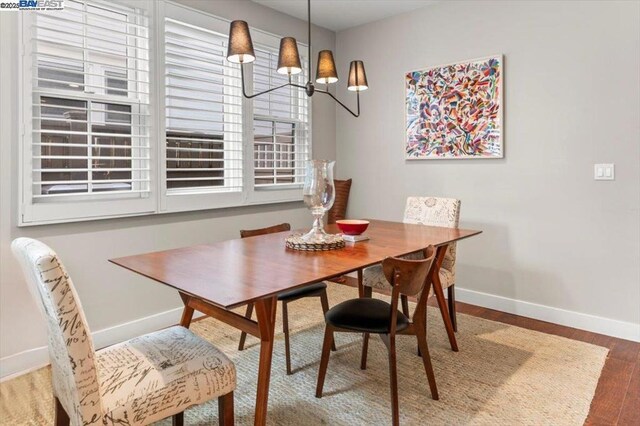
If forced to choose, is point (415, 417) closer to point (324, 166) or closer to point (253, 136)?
point (324, 166)

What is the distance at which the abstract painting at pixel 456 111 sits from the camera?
11.0 feet

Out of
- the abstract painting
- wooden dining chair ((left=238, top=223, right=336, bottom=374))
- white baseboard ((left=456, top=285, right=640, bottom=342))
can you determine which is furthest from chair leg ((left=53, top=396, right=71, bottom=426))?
the abstract painting

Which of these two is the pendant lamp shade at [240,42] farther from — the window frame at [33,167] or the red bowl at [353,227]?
the window frame at [33,167]

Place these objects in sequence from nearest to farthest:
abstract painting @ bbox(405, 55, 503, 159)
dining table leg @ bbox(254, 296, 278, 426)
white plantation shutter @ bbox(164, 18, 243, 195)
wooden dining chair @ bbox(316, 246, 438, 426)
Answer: dining table leg @ bbox(254, 296, 278, 426), wooden dining chair @ bbox(316, 246, 438, 426), white plantation shutter @ bbox(164, 18, 243, 195), abstract painting @ bbox(405, 55, 503, 159)

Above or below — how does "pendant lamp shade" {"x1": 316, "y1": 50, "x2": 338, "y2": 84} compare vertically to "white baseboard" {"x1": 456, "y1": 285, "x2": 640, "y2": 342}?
above

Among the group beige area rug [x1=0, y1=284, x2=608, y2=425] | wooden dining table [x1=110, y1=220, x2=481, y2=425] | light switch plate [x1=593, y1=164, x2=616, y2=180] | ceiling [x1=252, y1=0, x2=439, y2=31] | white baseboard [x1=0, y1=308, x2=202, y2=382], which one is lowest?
beige area rug [x1=0, y1=284, x2=608, y2=425]

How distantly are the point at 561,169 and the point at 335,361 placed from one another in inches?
84.6

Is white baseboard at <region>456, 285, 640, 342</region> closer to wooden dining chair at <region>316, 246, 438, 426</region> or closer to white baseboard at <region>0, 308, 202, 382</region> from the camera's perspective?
wooden dining chair at <region>316, 246, 438, 426</region>

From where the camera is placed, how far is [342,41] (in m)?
4.39

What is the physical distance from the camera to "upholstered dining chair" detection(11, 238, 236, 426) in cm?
117

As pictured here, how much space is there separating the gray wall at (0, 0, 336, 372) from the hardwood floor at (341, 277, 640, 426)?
7.09 ft

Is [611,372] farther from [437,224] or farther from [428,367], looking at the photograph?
[437,224]

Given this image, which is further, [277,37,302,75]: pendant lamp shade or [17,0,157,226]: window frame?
[17,0,157,226]: window frame

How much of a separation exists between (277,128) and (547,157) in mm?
2272
